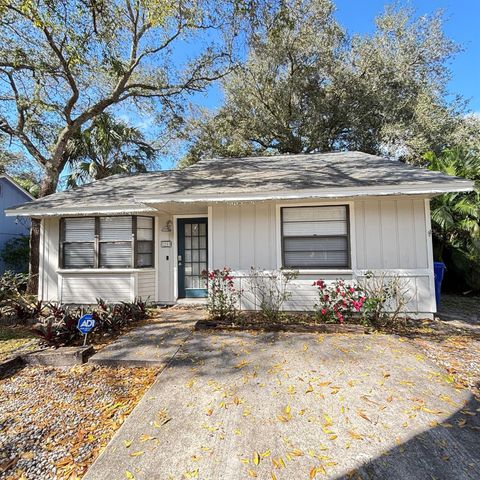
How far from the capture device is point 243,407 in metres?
2.93

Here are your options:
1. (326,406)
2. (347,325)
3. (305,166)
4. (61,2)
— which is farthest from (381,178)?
(61,2)

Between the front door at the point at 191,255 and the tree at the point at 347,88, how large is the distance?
8.66 m

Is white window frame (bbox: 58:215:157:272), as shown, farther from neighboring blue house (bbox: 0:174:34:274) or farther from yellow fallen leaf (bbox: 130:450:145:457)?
neighboring blue house (bbox: 0:174:34:274)

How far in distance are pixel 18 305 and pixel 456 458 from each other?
7.65 meters

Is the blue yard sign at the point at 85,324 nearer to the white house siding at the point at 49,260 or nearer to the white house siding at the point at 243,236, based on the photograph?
the white house siding at the point at 243,236

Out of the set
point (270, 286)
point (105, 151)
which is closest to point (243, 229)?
point (270, 286)

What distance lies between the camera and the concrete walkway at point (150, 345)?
4.02 meters

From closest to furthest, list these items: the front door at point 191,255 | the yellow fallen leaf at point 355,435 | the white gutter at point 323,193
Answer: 1. the yellow fallen leaf at point 355,435
2. the white gutter at point 323,193
3. the front door at point 191,255

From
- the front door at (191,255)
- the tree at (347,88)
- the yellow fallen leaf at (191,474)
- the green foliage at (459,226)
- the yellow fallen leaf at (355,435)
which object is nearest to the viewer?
the yellow fallen leaf at (191,474)

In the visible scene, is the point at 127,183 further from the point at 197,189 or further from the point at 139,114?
the point at 139,114

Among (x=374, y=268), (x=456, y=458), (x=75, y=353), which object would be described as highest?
(x=374, y=268)

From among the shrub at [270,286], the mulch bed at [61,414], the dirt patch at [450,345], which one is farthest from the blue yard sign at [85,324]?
the dirt patch at [450,345]

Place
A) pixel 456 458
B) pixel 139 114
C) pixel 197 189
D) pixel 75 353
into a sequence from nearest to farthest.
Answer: pixel 456 458, pixel 75 353, pixel 197 189, pixel 139 114

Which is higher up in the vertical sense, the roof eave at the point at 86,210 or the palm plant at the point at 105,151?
the palm plant at the point at 105,151
